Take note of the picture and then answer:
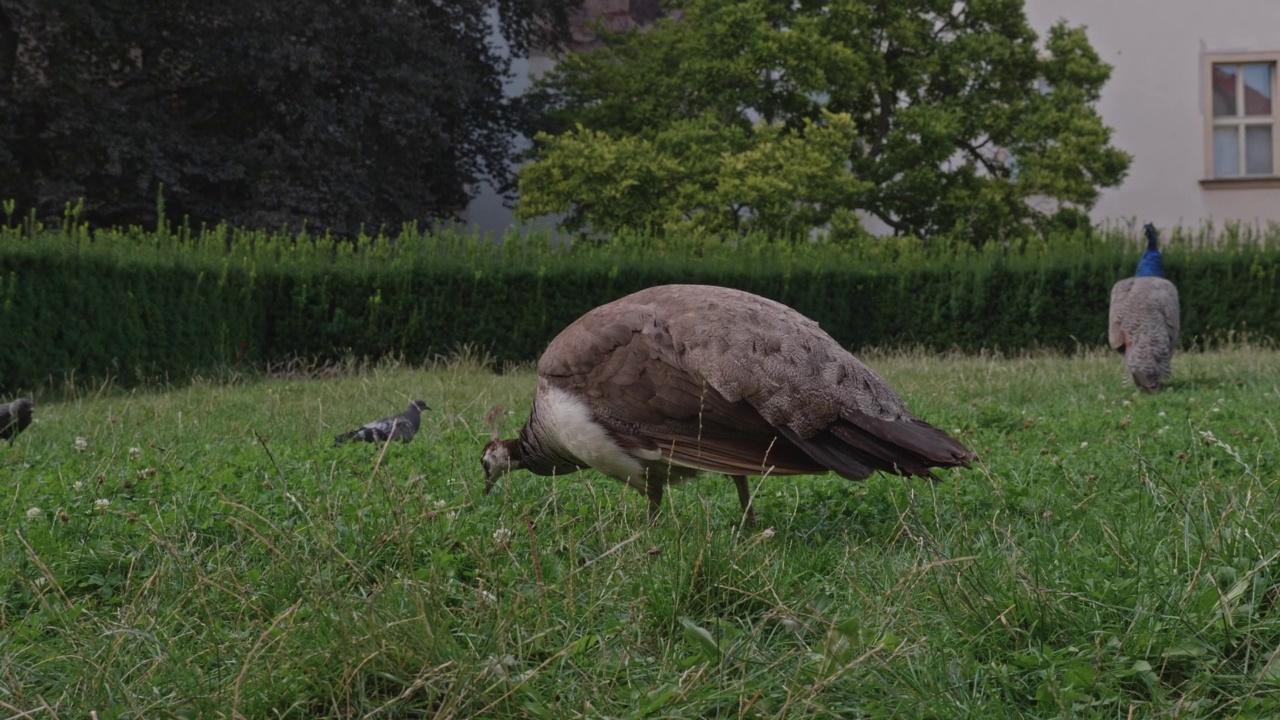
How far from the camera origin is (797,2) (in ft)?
75.5

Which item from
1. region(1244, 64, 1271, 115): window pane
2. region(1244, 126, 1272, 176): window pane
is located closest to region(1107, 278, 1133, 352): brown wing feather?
region(1244, 126, 1272, 176): window pane

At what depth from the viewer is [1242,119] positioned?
25812mm

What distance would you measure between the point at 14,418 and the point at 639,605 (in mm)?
5542

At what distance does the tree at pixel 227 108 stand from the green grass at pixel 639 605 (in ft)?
55.7

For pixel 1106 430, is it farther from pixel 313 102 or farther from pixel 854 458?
pixel 313 102

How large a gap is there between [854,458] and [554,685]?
1598 millimetres

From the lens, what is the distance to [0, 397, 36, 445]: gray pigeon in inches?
289

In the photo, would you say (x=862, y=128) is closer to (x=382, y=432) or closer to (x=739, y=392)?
(x=382, y=432)

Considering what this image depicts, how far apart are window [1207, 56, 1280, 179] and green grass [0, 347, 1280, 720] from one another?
922 inches

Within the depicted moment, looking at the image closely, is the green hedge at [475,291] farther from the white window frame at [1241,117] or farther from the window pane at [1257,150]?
the window pane at [1257,150]

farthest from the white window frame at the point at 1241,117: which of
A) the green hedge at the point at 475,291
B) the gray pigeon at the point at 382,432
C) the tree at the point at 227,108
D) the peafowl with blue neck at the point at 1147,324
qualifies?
the gray pigeon at the point at 382,432

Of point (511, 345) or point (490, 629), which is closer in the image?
point (490, 629)

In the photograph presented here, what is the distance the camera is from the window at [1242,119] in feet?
84.4

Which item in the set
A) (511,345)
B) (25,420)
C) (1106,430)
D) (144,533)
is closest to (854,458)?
(144,533)
